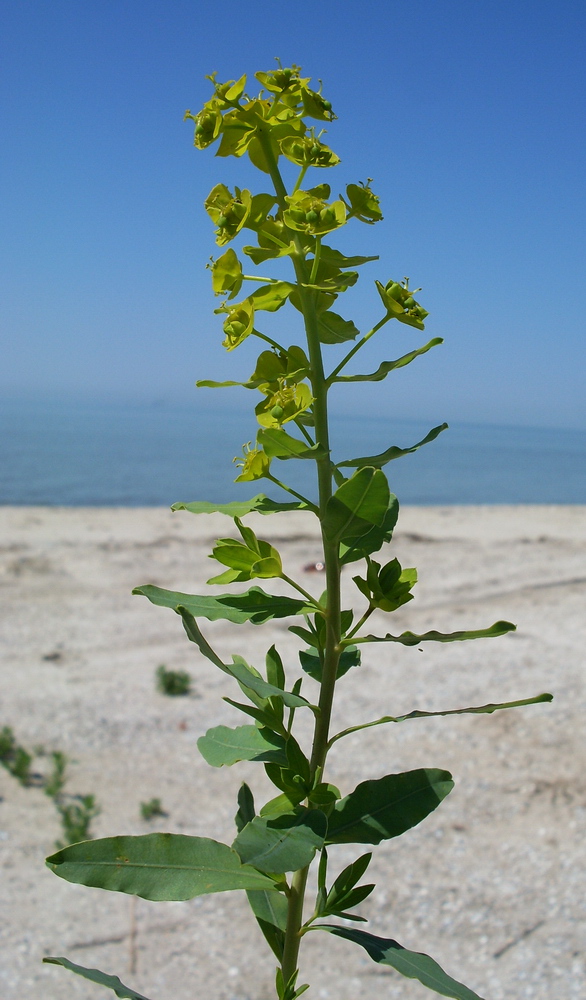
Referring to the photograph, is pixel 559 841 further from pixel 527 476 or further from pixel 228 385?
pixel 527 476

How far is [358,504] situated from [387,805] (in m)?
0.46

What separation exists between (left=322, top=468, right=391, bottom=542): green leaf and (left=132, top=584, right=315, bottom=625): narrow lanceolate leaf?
0.14 metres

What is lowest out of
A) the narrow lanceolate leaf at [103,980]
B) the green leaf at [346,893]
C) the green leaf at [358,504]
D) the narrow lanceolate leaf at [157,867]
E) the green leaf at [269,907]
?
the green leaf at [269,907]

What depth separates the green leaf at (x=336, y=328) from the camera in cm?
105

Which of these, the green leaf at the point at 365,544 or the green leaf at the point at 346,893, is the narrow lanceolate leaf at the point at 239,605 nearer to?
the green leaf at the point at 365,544

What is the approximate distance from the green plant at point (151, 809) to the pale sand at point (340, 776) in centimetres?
7

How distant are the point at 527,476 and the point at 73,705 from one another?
95.0 feet

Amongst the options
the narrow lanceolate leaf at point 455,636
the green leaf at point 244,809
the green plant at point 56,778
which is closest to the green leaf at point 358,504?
the narrow lanceolate leaf at point 455,636

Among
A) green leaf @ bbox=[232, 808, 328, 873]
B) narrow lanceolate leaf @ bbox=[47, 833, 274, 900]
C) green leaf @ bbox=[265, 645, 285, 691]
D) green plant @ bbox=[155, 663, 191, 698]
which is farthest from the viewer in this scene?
green plant @ bbox=[155, 663, 191, 698]

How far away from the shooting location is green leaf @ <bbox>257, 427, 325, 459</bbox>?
91cm

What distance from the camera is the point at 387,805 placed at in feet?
3.64

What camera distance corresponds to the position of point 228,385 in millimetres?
1015

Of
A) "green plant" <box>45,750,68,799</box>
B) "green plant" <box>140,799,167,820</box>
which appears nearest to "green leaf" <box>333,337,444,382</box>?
"green plant" <box>140,799,167,820</box>

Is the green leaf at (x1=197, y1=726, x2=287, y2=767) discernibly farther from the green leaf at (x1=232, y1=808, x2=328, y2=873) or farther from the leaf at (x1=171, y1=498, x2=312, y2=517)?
the leaf at (x1=171, y1=498, x2=312, y2=517)
